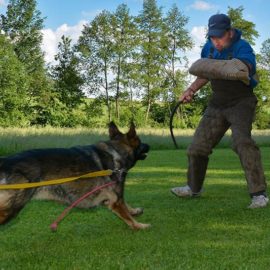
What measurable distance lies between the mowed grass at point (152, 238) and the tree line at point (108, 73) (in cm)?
4206

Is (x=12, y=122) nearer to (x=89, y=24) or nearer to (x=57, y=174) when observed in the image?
(x=89, y=24)

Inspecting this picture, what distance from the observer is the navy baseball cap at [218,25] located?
254 inches

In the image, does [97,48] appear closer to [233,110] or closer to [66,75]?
[66,75]

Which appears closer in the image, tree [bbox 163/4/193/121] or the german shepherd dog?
the german shepherd dog

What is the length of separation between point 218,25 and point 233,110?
44.0 inches

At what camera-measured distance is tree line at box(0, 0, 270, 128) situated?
50.2 m

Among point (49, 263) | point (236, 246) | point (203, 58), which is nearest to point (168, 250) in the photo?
point (236, 246)

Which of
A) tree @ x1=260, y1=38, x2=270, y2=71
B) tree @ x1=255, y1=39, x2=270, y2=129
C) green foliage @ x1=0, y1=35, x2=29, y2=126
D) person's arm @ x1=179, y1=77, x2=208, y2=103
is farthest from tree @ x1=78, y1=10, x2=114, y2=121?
person's arm @ x1=179, y1=77, x2=208, y2=103

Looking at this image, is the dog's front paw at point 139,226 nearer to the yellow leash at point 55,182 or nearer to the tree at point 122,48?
the yellow leash at point 55,182

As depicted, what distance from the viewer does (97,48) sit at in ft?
180

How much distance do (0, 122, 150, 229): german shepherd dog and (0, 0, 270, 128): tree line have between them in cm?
4274

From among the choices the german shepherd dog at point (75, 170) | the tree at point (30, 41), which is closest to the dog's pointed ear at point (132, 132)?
the german shepherd dog at point (75, 170)

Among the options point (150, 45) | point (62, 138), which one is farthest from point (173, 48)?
point (62, 138)

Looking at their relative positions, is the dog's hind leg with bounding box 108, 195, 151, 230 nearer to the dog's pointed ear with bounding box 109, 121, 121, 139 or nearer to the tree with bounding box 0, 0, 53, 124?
the dog's pointed ear with bounding box 109, 121, 121, 139
